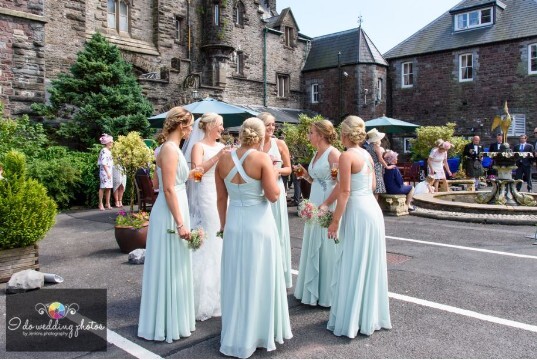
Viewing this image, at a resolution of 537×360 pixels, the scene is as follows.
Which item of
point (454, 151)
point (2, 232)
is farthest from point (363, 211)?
point (454, 151)

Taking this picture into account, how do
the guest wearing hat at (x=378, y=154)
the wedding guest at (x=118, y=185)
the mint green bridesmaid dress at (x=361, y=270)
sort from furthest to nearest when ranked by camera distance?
the wedding guest at (x=118, y=185) → the guest wearing hat at (x=378, y=154) → the mint green bridesmaid dress at (x=361, y=270)

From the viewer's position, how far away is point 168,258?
429cm

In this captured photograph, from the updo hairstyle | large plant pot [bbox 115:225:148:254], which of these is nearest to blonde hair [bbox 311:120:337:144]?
the updo hairstyle

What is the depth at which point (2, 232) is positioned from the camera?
616 cm

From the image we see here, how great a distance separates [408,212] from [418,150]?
1339 centimetres

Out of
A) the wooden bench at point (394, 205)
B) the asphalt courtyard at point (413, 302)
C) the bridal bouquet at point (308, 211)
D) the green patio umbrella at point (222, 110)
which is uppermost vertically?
the green patio umbrella at point (222, 110)

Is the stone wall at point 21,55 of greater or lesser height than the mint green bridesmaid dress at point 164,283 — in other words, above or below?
above

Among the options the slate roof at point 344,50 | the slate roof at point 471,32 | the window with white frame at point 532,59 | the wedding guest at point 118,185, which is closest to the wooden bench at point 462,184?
the wedding guest at point 118,185

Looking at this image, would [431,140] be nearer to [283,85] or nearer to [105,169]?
[283,85]

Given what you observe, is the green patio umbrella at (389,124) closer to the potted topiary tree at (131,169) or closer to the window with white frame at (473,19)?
the window with white frame at (473,19)

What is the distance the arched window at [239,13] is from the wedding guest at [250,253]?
28245mm

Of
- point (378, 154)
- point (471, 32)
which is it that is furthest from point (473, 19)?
point (378, 154)

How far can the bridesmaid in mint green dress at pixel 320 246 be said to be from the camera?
16.7 ft

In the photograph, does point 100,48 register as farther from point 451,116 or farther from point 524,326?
point 451,116
